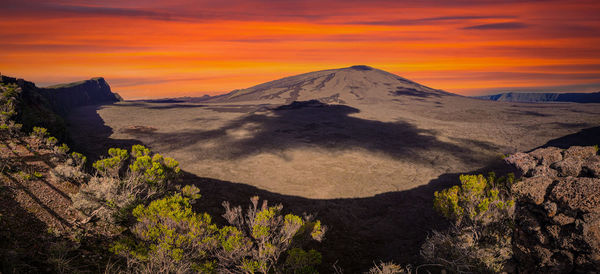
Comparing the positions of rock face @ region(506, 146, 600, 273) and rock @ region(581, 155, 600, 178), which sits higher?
rock @ region(581, 155, 600, 178)

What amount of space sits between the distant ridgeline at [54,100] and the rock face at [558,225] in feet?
83.8

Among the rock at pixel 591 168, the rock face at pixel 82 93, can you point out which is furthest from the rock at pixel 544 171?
the rock face at pixel 82 93

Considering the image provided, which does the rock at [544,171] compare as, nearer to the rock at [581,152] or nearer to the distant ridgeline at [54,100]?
the rock at [581,152]

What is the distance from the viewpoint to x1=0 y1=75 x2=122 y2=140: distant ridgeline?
2113cm

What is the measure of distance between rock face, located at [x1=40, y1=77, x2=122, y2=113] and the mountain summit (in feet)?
130

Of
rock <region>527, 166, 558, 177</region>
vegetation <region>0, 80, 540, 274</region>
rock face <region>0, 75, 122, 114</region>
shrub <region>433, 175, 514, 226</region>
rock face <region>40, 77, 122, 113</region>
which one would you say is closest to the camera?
vegetation <region>0, 80, 540, 274</region>

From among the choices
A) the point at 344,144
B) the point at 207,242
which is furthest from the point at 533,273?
the point at 344,144

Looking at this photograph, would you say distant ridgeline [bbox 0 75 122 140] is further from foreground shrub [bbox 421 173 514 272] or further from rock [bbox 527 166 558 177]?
rock [bbox 527 166 558 177]

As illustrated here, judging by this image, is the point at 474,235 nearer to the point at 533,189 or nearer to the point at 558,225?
the point at 533,189

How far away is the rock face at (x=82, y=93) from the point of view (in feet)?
205

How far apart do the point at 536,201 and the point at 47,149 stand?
69.3 feet

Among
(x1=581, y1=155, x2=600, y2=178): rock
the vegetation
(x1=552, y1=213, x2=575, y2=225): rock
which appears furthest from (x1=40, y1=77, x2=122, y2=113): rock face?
(x1=581, y1=155, x2=600, y2=178): rock

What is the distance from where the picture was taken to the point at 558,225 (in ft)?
22.9

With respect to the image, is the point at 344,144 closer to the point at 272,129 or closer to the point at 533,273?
the point at 272,129
